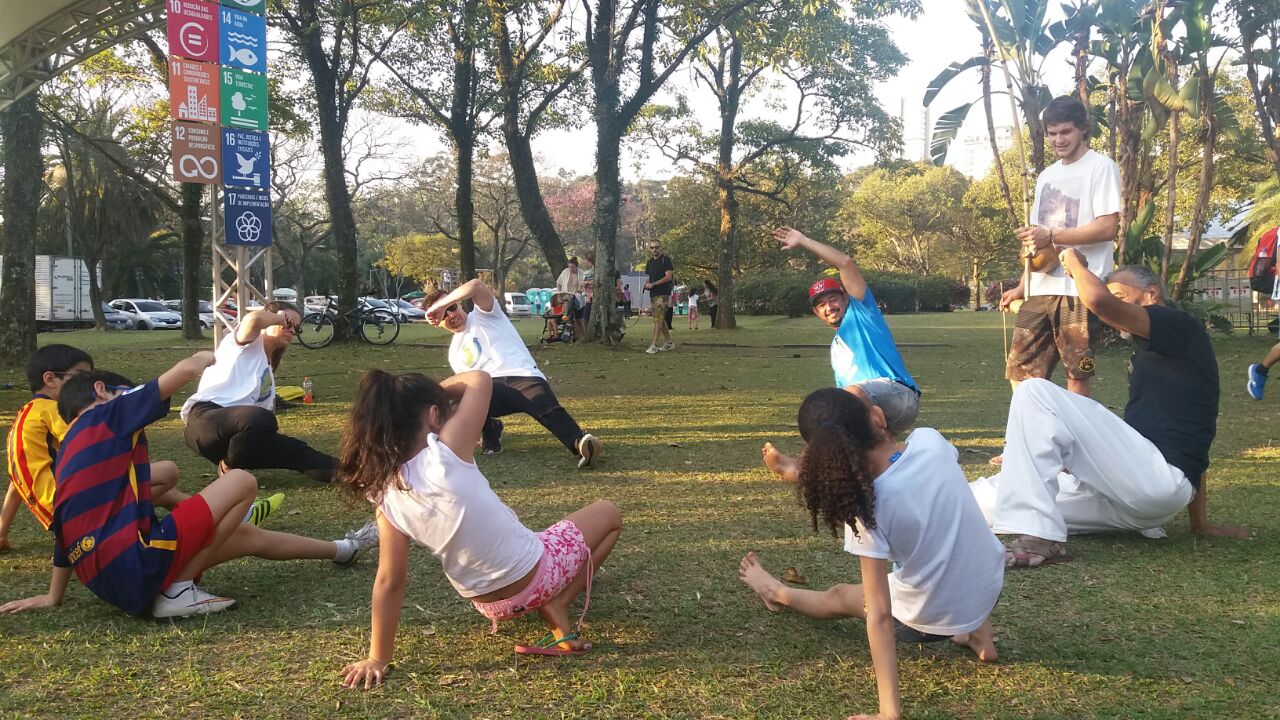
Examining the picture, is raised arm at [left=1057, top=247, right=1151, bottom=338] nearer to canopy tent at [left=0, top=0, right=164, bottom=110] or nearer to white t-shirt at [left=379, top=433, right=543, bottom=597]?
white t-shirt at [left=379, top=433, right=543, bottom=597]

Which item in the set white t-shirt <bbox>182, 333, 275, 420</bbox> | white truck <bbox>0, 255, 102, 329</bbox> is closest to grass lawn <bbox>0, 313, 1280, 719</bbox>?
white t-shirt <bbox>182, 333, 275, 420</bbox>

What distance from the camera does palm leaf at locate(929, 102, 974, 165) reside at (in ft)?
50.7

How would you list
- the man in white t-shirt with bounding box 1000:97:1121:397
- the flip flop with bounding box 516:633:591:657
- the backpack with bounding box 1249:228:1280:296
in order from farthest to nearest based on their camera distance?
the backpack with bounding box 1249:228:1280:296
the man in white t-shirt with bounding box 1000:97:1121:397
the flip flop with bounding box 516:633:591:657

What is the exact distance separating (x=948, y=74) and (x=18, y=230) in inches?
567

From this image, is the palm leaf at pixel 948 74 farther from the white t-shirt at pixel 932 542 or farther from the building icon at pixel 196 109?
the white t-shirt at pixel 932 542

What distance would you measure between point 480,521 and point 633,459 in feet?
11.3

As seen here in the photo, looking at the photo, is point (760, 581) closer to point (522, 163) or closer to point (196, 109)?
point (196, 109)

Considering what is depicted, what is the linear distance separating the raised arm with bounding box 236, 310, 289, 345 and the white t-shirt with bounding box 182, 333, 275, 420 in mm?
103

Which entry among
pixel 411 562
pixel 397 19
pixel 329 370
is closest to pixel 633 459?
pixel 411 562

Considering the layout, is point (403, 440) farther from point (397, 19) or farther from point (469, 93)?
point (469, 93)

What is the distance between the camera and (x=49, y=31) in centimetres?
1190

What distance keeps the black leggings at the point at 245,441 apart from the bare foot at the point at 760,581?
9.52ft

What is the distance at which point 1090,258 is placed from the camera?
15.8 feet

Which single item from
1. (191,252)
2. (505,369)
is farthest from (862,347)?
(191,252)
